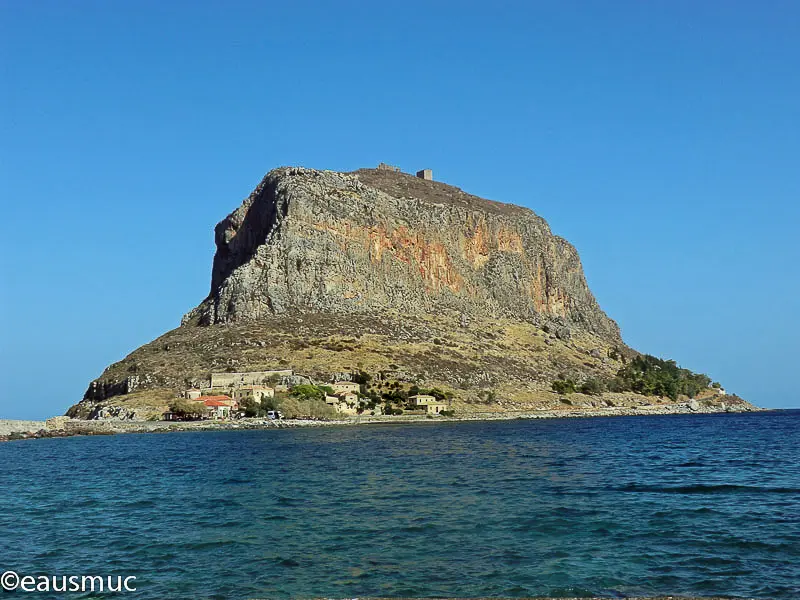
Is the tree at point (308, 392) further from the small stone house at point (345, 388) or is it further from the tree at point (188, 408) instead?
the tree at point (188, 408)

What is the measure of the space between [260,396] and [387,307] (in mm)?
42681

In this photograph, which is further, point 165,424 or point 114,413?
point 114,413

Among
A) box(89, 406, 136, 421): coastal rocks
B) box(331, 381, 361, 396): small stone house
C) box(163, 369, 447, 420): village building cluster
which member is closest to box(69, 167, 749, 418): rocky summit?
box(89, 406, 136, 421): coastal rocks

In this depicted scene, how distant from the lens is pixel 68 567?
63.0ft

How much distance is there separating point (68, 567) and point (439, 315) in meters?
122

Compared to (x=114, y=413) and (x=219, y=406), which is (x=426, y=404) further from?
(x=114, y=413)

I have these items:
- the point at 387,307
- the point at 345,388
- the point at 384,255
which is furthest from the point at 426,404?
the point at 384,255

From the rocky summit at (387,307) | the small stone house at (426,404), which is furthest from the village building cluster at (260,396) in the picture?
the rocky summit at (387,307)

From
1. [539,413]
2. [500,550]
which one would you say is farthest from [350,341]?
[500,550]

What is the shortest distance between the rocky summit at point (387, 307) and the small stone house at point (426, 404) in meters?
3.94

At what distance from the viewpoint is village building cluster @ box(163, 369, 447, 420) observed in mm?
93387

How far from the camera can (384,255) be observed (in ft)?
470

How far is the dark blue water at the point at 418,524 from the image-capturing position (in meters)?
17.2

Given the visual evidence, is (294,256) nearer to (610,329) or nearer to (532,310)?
(532,310)
